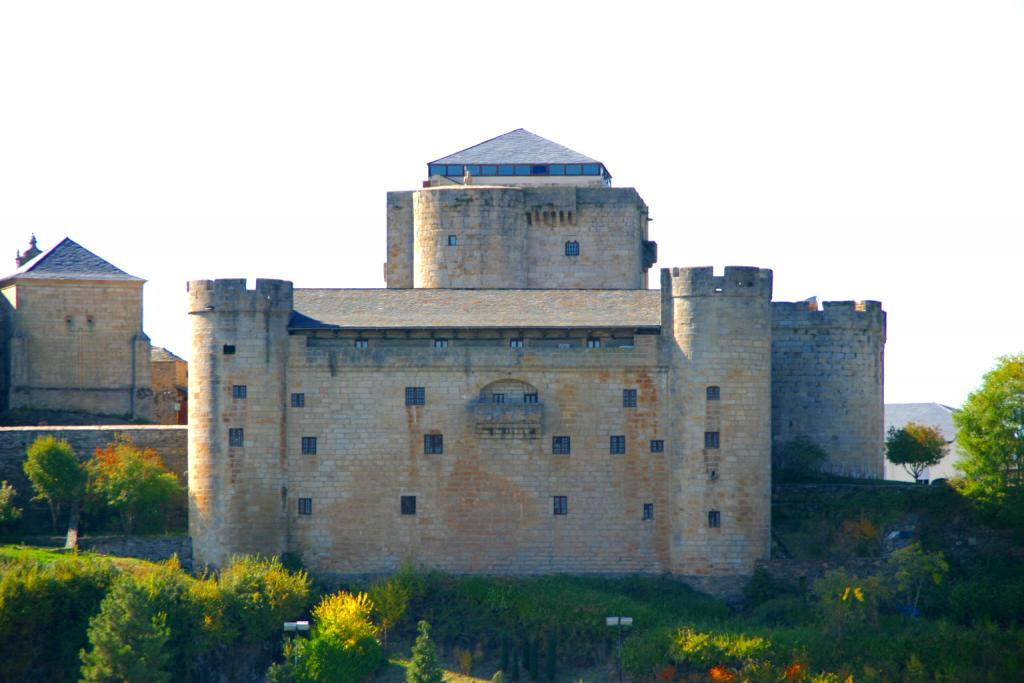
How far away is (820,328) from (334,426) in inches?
701

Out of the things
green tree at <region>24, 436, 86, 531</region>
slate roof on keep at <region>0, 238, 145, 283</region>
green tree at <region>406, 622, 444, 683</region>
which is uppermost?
slate roof on keep at <region>0, 238, 145, 283</region>

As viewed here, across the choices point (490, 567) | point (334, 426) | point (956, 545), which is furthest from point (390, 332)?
point (956, 545)

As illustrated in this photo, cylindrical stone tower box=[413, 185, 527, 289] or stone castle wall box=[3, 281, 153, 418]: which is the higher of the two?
cylindrical stone tower box=[413, 185, 527, 289]

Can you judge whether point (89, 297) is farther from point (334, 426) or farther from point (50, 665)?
point (50, 665)

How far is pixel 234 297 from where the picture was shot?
2522 inches

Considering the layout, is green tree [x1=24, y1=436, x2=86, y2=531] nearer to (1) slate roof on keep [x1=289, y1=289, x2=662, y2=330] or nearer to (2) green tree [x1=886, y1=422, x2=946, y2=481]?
(1) slate roof on keep [x1=289, y1=289, x2=662, y2=330]

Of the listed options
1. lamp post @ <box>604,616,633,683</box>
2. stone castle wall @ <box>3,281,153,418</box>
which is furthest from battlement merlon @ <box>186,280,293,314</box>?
lamp post @ <box>604,616,633,683</box>

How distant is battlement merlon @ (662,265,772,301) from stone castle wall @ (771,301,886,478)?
24.7 feet

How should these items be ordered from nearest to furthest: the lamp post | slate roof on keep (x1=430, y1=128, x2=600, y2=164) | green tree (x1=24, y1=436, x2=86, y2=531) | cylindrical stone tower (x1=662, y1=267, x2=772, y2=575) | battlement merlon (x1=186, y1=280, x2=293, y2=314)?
the lamp post < cylindrical stone tower (x1=662, y1=267, x2=772, y2=575) < battlement merlon (x1=186, y1=280, x2=293, y2=314) < green tree (x1=24, y1=436, x2=86, y2=531) < slate roof on keep (x1=430, y1=128, x2=600, y2=164)

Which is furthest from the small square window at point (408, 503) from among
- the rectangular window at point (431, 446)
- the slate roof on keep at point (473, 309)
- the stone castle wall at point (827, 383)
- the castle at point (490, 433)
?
the stone castle wall at point (827, 383)

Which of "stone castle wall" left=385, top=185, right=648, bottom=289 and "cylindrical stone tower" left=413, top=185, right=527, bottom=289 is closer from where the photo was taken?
"cylindrical stone tower" left=413, top=185, right=527, bottom=289

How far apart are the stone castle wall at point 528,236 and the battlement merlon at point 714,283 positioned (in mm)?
12344

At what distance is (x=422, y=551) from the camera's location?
210 feet

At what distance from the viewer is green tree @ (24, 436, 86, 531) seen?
2576 inches
